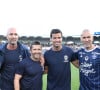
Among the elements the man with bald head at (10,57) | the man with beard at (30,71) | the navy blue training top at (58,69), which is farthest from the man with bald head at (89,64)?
the man with bald head at (10,57)

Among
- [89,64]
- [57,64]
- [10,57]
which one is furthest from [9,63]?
[89,64]

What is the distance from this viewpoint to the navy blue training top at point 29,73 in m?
6.73

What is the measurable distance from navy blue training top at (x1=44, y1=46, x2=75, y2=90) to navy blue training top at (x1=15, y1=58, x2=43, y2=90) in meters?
0.42

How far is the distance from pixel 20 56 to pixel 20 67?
515 millimetres

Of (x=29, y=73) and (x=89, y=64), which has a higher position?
(x=89, y=64)

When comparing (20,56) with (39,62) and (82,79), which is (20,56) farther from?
(82,79)

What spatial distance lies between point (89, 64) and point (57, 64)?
0.66 meters

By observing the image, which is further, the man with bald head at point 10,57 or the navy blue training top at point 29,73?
the man with bald head at point 10,57

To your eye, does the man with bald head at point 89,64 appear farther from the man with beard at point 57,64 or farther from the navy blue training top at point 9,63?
the navy blue training top at point 9,63

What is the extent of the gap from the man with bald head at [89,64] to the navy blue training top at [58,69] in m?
0.34

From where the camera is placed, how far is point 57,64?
7109 millimetres

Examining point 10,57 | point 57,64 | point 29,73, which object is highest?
point 10,57

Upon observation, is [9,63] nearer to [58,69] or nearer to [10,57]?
[10,57]

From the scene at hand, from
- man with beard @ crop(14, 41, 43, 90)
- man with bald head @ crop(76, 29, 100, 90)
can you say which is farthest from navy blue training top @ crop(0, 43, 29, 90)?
man with bald head @ crop(76, 29, 100, 90)
